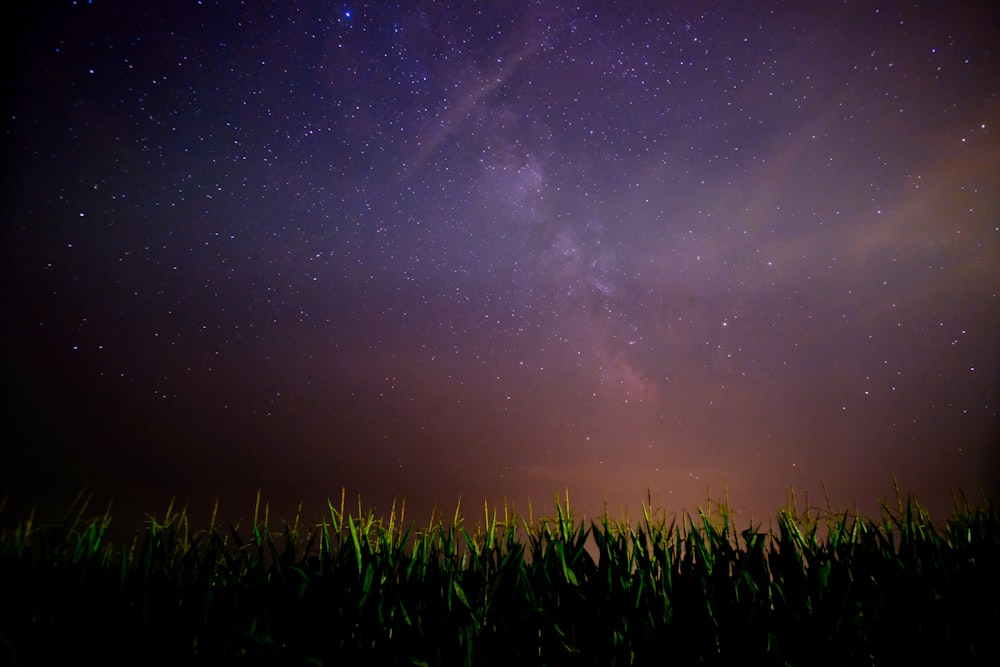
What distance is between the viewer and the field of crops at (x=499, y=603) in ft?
4.96

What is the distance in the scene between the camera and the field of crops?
Answer: 1.51 metres

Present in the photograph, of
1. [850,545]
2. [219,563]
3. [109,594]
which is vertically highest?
[850,545]

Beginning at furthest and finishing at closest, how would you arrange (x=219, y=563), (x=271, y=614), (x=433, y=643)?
(x=219, y=563)
(x=271, y=614)
(x=433, y=643)

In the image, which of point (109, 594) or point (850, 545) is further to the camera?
point (850, 545)

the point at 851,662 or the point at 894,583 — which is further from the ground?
the point at 894,583

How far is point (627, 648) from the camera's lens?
5.31ft

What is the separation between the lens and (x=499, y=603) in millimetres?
1911

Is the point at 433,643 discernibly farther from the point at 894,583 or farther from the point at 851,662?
the point at 894,583

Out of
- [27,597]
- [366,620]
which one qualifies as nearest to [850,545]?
[366,620]

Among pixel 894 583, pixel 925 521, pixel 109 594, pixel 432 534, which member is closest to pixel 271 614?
pixel 109 594

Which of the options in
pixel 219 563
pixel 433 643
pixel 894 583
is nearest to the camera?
pixel 433 643

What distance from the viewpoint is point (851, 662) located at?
1616 mm

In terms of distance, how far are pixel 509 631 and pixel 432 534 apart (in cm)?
87

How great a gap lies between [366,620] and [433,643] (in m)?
0.32
